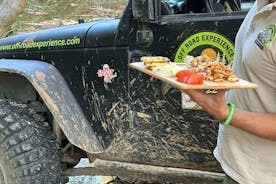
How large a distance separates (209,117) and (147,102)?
35cm

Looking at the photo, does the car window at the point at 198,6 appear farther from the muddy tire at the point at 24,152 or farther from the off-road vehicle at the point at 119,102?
the muddy tire at the point at 24,152

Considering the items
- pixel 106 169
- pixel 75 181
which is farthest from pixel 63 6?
pixel 106 169

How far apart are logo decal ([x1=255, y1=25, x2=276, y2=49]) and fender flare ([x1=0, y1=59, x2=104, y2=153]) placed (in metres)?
1.49

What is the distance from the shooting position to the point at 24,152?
9.66ft

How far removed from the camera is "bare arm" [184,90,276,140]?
1623mm

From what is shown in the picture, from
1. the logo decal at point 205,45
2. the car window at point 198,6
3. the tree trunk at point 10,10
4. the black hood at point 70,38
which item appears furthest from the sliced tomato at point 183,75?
the tree trunk at point 10,10

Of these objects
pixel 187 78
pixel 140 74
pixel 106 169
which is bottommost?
pixel 106 169

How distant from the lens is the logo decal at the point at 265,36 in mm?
1601

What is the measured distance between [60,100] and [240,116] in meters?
1.44

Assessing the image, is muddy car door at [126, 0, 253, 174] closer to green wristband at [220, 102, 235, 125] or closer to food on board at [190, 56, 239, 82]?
food on board at [190, 56, 239, 82]

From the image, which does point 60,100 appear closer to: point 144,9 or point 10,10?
point 144,9

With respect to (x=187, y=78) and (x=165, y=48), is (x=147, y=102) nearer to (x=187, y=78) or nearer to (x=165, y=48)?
A: (x=165, y=48)

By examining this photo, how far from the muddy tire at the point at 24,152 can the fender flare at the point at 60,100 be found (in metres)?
0.23

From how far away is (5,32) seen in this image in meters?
7.48
